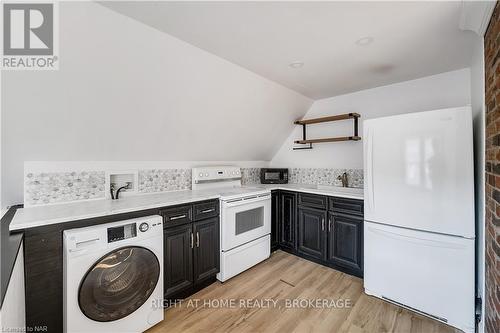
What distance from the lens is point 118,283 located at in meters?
1.62

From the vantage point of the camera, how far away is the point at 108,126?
6.48ft

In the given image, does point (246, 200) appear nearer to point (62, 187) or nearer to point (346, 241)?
point (346, 241)

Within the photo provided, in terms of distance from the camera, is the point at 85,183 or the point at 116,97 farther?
the point at 85,183

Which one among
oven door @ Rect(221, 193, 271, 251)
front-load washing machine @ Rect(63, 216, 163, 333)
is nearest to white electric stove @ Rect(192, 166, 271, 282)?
oven door @ Rect(221, 193, 271, 251)

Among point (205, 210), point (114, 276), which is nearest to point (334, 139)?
point (205, 210)

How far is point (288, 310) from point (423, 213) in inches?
56.9

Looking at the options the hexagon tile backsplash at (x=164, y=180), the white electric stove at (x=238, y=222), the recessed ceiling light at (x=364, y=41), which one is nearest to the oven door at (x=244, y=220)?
the white electric stove at (x=238, y=222)

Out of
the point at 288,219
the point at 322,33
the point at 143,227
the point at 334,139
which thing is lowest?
the point at 288,219

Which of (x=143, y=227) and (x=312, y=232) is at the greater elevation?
(x=143, y=227)

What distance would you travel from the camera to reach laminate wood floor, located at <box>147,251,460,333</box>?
5.94 ft

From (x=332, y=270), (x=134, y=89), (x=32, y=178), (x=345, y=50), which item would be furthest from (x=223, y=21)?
(x=332, y=270)

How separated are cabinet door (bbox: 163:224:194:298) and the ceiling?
65.5 inches

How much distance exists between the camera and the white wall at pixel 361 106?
2.44 metres

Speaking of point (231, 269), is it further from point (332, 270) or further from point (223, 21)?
point (223, 21)
